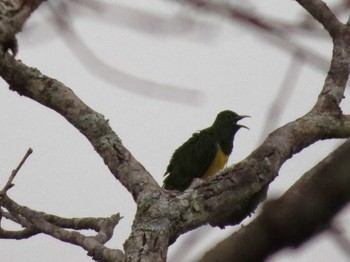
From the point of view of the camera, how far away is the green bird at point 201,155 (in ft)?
18.9

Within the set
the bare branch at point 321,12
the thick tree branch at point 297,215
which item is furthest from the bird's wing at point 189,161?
the thick tree branch at point 297,215

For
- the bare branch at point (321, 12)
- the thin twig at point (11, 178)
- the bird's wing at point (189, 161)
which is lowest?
the thin twig at point (11, 178)

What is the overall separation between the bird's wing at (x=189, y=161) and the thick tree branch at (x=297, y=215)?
4.65 metres

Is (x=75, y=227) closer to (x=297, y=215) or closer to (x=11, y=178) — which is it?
(x=11, y=178)

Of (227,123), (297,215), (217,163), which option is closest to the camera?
(297,215)

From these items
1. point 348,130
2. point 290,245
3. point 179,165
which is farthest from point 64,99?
point 179,165

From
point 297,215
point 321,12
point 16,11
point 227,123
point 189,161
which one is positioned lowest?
point 297,215

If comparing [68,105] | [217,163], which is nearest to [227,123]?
[217,163]

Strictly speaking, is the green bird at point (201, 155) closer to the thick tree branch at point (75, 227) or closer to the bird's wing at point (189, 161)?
the bird's wing at point (189, 161)

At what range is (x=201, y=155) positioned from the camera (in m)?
5.90

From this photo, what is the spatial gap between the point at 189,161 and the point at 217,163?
0.36 m

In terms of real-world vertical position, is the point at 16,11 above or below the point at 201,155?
below

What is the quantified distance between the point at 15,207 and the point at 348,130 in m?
1.14

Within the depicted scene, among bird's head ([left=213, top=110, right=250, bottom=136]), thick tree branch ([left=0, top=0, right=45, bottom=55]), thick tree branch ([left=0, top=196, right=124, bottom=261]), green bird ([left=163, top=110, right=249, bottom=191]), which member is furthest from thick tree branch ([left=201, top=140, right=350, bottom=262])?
bird's head ([left=213, top=110, right=250, bottom=136])
